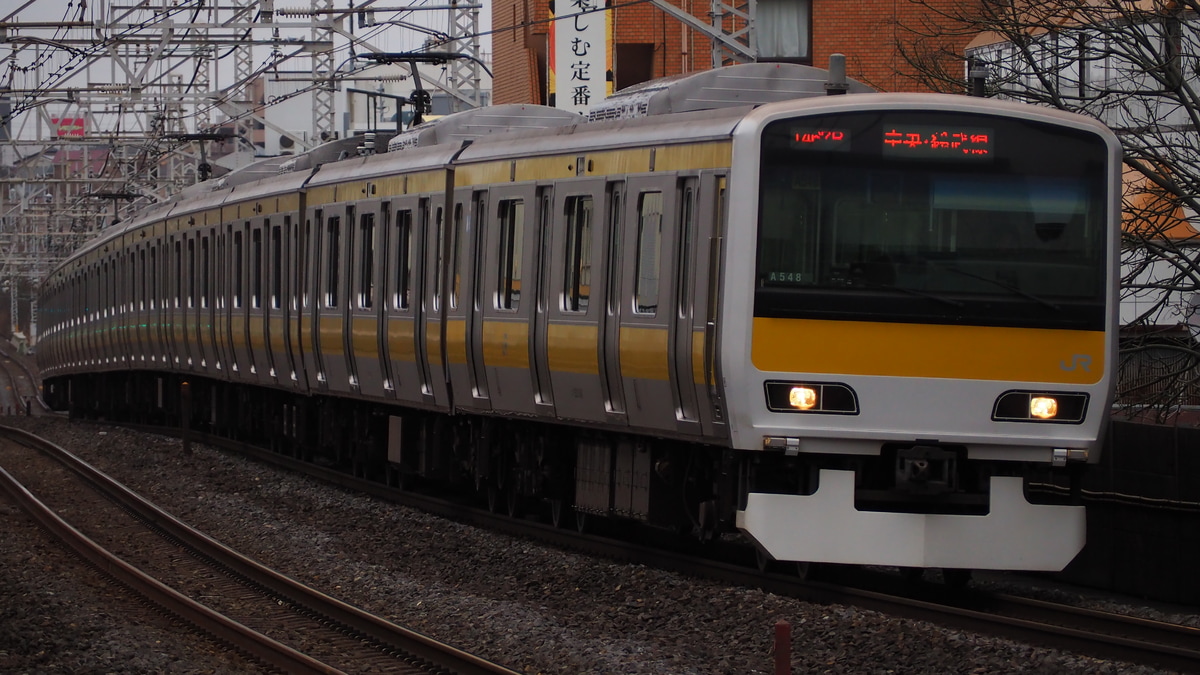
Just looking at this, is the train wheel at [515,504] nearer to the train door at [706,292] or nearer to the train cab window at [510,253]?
the train cab window at [510,253]

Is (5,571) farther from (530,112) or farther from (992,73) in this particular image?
(992,73)

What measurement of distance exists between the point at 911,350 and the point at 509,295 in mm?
4149

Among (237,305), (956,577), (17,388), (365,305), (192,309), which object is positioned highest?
(365,305)

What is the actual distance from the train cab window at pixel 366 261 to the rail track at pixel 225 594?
8.68 feet

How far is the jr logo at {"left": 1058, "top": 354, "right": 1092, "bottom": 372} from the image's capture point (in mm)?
10008

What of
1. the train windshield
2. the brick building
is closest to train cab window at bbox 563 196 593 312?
the train windshield

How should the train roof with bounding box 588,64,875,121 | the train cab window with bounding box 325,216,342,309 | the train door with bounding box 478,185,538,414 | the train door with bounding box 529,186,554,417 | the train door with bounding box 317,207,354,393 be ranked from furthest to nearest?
the train cab window with bounding box 325,216,342,309
the train door with bounding box 317,207,354,393
the train door with bounding box 478,185,538,414
the train door with bounding box 529,186,554,417
the train roof with bounding box 588,64,875,121

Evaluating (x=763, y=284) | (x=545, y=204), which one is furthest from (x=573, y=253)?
(x=763, y=284)

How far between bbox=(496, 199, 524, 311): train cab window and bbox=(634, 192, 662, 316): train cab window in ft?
6.20

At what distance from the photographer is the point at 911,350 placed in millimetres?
9891

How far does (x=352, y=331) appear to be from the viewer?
1673 centimetres

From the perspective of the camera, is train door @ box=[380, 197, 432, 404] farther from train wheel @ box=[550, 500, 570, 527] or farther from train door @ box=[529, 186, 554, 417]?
train door @ box=[529, 186, 554, 417]

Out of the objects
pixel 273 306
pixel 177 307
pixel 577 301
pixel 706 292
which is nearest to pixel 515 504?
pixel 577 301

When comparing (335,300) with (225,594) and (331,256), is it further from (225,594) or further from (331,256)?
(225,594)
